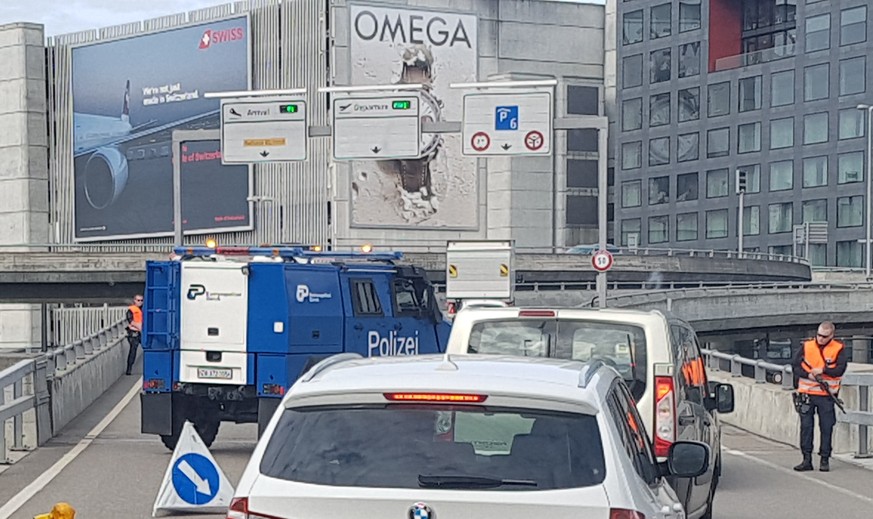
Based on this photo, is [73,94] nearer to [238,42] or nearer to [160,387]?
[238,42]

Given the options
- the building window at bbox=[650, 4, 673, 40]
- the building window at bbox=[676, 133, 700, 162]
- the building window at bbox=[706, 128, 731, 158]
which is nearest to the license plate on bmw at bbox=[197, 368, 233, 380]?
the building window at bbox=[706, 128, 731, 158]

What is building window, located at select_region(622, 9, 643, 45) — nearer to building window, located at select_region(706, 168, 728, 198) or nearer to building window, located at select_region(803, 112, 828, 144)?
building window, located at select_region(706, 168, 728, 198)

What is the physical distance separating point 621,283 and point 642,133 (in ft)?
91.5

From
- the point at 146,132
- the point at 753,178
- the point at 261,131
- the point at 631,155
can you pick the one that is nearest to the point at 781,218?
the point at 753,178

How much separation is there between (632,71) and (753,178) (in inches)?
486

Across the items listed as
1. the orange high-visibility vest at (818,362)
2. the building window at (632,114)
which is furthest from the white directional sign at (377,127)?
the building window at (632,114)

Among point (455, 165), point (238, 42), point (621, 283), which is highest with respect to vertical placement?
point (238, 42)

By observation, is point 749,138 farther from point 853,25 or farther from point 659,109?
point 853,25

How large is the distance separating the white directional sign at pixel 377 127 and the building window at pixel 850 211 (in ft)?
199

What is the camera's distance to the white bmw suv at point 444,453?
193 inches

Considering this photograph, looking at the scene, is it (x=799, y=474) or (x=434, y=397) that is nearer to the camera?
(x=434, y=397)

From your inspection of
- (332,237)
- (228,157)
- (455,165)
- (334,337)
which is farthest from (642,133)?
(334,337)

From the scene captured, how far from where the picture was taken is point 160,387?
1784cm

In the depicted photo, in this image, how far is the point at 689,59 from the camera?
332ft
